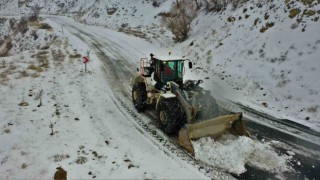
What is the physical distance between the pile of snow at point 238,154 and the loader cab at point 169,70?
289cm

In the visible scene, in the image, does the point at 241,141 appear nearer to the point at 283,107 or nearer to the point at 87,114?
the point at 283,107

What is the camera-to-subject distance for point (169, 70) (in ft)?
37.2

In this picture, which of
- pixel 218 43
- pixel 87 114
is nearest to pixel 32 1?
pixel 218 43

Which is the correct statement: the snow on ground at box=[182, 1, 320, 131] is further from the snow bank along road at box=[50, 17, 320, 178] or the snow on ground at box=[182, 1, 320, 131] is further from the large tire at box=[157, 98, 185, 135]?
the large tire at box=[157, 98, 185, 135]

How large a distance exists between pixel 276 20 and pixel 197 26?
8488 millimetres

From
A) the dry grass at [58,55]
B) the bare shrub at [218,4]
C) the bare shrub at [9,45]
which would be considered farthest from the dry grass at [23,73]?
the bare shrub at [9,45]

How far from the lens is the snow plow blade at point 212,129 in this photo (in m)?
9.09

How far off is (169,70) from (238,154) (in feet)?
13.0

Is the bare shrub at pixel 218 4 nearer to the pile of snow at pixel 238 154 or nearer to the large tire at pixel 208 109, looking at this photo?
the large tire at pixel 208 109

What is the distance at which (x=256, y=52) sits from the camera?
16.8 metres

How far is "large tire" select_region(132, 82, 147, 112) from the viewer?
11969 mm

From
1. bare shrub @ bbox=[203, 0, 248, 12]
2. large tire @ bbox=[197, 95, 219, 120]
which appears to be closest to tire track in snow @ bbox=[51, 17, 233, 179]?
large tire @ bbox=[197, 95, 219, 120]

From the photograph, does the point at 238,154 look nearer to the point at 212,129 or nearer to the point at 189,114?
the point at 212,129

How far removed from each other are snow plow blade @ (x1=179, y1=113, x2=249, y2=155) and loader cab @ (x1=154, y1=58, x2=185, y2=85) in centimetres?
247
